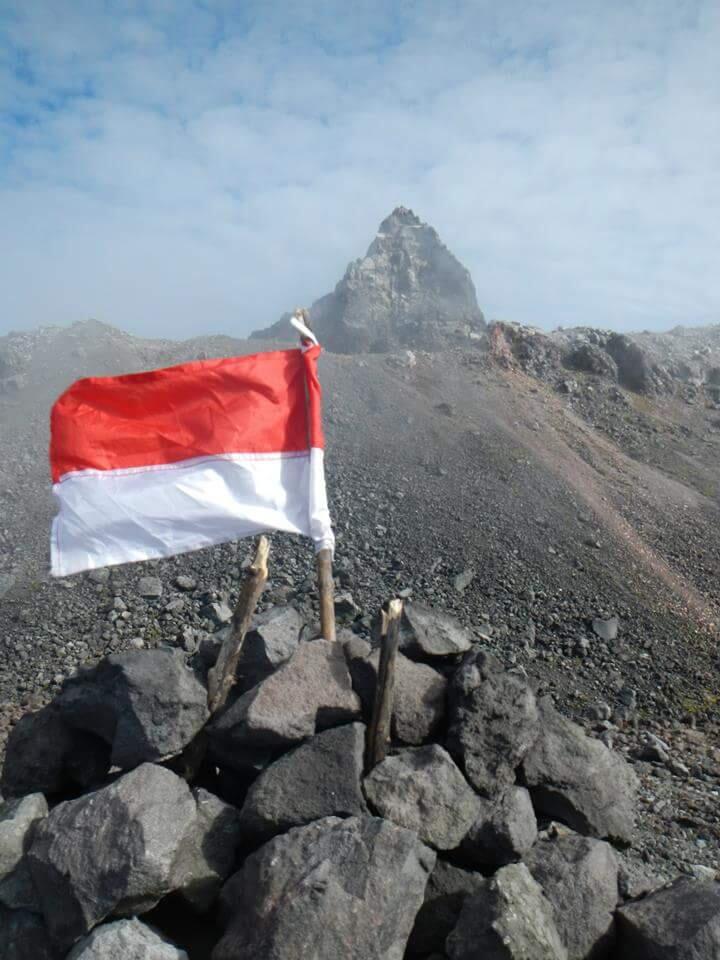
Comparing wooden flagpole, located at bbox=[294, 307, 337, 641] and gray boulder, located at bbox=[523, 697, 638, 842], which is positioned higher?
wooden flagpole, located at bbox=[294, 307, 337, 641]

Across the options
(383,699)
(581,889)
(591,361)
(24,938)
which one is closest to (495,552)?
(383,699)

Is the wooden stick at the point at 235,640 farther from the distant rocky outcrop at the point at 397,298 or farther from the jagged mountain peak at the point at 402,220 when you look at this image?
the jagged mountain peak at the point at 402,220

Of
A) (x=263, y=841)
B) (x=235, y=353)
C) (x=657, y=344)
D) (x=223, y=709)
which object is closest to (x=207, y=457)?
(x=223, y=709)

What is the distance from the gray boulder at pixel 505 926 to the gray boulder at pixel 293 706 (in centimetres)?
204

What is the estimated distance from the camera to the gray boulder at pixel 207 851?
605 centimetres

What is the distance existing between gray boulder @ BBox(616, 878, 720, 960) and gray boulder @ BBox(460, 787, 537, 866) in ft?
2.95

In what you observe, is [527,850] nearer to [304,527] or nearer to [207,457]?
[304,527]

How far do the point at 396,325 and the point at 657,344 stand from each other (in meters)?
23.6

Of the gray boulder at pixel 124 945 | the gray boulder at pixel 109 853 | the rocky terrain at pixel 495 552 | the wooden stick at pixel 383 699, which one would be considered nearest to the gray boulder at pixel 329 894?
the gray boulder at pixel 124 945

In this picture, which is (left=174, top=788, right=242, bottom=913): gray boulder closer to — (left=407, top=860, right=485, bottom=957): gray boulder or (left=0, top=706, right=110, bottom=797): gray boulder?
(left=0, top=706, right=110, bottom=797): gray boulder

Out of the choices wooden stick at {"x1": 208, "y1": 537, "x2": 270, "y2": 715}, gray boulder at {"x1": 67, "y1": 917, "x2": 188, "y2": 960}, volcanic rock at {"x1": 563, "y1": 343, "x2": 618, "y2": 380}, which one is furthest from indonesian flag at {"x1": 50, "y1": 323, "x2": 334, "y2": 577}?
volcanic rock at {"x1": 563, "y1": 343, "x2": 618, "y2": 380}

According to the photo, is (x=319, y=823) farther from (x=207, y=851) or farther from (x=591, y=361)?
(x=591, y=361)

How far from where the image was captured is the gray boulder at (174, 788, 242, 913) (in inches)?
238

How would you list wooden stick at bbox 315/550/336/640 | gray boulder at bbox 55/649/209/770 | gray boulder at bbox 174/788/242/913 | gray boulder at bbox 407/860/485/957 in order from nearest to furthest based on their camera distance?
gray boulder at bbox 407/860/485/957 → gray boulder at bbox 174/788/242/913 → gray boulder at bbox 55/649/209/770 → wooden stick at bbox 315/550/336/640
